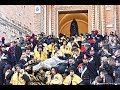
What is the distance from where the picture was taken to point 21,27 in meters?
10.9

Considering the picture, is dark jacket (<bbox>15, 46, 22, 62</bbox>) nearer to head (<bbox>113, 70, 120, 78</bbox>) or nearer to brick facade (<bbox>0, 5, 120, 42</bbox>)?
brick facade (<bbox>0, 5, 120, 42</bbox>)

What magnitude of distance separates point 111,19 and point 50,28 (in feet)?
5.21

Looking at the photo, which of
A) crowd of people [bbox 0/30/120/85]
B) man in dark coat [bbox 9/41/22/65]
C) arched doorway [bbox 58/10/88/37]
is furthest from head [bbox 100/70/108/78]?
man in dark coat [bbox 9/41/22/65]

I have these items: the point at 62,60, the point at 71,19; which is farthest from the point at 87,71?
the point at 71,19

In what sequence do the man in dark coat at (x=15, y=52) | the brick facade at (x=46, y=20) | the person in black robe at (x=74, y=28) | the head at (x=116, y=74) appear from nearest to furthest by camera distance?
the head at (x=116, y=74), the man in dark coat at (x=15, y=52), the brick facade at (x=46, y=20), the person in black robe at (x=74, y=28)

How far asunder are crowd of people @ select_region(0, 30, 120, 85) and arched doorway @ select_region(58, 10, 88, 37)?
25cm

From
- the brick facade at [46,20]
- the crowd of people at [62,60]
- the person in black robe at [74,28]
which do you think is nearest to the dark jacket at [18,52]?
the crowd of people at [62,60]

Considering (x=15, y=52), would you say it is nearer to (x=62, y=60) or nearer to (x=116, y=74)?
(x=62, y=60)

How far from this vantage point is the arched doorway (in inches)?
433

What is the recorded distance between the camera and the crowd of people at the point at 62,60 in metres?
10.4

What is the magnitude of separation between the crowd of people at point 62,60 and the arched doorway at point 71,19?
0.83 ft

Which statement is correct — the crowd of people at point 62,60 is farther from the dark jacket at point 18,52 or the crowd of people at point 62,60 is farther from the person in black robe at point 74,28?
the person in black robe at point 74,28

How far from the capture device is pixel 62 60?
1055cm
